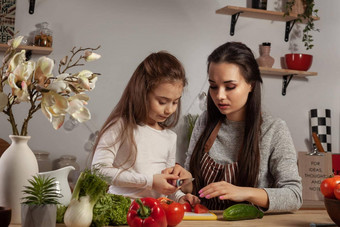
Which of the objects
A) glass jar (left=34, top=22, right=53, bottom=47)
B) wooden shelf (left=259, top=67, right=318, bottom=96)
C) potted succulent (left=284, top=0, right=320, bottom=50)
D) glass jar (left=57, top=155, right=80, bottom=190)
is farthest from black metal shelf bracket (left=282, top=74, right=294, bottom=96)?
glass jar (left=34, top=22, right=53, bottom=47)

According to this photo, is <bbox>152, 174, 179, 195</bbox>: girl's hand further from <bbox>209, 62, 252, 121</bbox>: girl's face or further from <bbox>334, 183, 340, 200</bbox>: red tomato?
<bbox>334, 183, 340, 200</bbox>: red tomato

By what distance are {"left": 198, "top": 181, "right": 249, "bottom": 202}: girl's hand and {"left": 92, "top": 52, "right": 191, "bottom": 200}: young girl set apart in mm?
233

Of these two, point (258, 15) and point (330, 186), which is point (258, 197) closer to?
point (330, 186)

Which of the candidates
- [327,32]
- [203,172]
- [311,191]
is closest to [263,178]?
[203,172]

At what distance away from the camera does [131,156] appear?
85.7 inches

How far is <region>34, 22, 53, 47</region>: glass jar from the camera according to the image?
12.2 feet

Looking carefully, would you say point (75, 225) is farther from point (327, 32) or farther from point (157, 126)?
point (327, 32)

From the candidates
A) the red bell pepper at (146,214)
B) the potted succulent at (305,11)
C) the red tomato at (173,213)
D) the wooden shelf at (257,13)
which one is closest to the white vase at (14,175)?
the red bell pepper at (146,214)

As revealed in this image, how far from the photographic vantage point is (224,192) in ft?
6.01

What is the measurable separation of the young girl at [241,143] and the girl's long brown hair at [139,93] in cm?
18

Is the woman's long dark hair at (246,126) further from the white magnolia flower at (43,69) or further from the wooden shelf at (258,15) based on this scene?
the wooden shelf at (258,15)

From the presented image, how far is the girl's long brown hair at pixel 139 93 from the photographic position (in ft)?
7.06

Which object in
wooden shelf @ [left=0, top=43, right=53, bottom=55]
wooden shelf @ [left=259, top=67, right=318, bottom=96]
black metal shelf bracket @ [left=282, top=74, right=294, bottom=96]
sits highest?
wooden shelf @ [left=0, top=43, right=53, bottom=55]

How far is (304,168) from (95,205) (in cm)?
301
